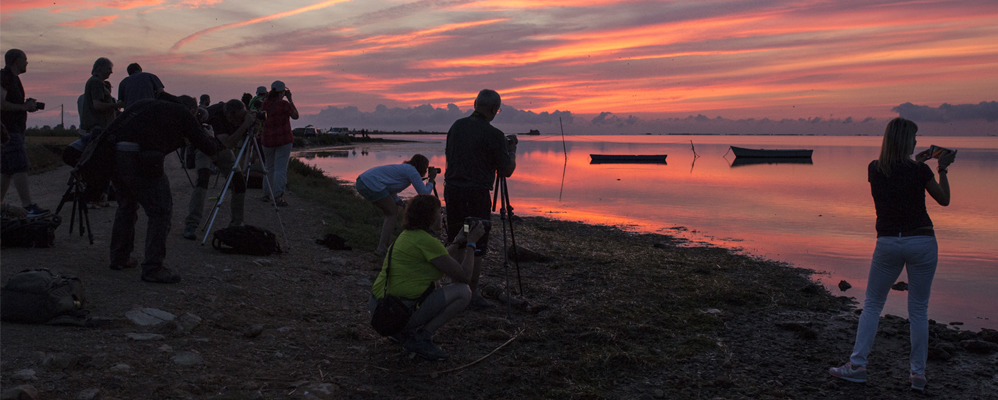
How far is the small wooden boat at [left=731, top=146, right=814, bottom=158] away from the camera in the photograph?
206 feet

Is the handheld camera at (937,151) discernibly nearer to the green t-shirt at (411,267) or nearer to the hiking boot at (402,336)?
the green t-shirt at (411,267)

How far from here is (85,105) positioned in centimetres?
784

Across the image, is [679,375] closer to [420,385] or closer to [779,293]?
[420,385]

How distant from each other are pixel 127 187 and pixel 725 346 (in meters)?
5.43

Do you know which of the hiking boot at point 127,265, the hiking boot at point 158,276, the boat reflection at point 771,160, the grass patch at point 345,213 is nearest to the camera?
the hiking boot at point 158,276

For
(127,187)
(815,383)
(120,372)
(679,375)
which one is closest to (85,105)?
(127,187)

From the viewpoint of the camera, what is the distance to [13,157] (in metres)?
6.76

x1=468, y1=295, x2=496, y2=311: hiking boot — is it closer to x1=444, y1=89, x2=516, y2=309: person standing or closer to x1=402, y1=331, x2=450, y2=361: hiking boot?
x1=444, y1=89, x2=516, y2=309: person standing

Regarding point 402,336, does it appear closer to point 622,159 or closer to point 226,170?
point 226,170

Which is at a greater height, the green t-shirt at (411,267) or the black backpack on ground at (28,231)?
the green t-shirt at (411,267)

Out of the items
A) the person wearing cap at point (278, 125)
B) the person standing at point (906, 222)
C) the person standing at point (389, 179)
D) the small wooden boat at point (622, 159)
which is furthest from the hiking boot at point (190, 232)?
the small wooden boat at point (622, 159)

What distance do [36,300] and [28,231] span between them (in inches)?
93.8

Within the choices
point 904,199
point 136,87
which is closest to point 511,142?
point 904,199

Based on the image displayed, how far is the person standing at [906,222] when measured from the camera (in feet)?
13.0
